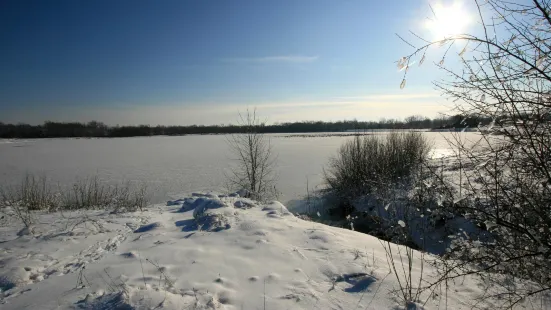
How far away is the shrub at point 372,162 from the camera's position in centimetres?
1220

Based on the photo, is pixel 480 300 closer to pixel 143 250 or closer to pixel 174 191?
pixel 143 250

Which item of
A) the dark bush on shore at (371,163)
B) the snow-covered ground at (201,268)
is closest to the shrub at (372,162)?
the dark bush on shore at (371,163)

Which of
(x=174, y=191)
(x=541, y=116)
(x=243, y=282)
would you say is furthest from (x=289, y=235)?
(x=174, y=191)

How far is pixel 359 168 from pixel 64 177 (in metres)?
14.6

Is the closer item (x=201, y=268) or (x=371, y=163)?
(x=201, y=268)

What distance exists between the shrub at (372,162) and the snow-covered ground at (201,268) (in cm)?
765

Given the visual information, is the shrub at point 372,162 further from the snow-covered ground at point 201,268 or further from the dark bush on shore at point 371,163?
the snow-covered ground at point 201,268

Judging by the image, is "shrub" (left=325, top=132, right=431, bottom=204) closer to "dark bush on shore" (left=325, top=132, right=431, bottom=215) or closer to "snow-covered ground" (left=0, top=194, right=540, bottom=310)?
"dark bush on shore" (left=325, top=132, right=431, bottom=215)

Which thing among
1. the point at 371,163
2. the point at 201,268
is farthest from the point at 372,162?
the point at 201,268

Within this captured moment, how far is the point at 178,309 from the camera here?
242 centimetres

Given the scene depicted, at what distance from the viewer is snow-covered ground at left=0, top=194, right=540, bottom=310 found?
2.65 meters

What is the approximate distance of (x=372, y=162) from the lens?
12.8 meters

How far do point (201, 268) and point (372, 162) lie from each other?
1089 centimetres

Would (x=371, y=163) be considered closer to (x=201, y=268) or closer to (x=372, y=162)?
(x=372, y=162)
